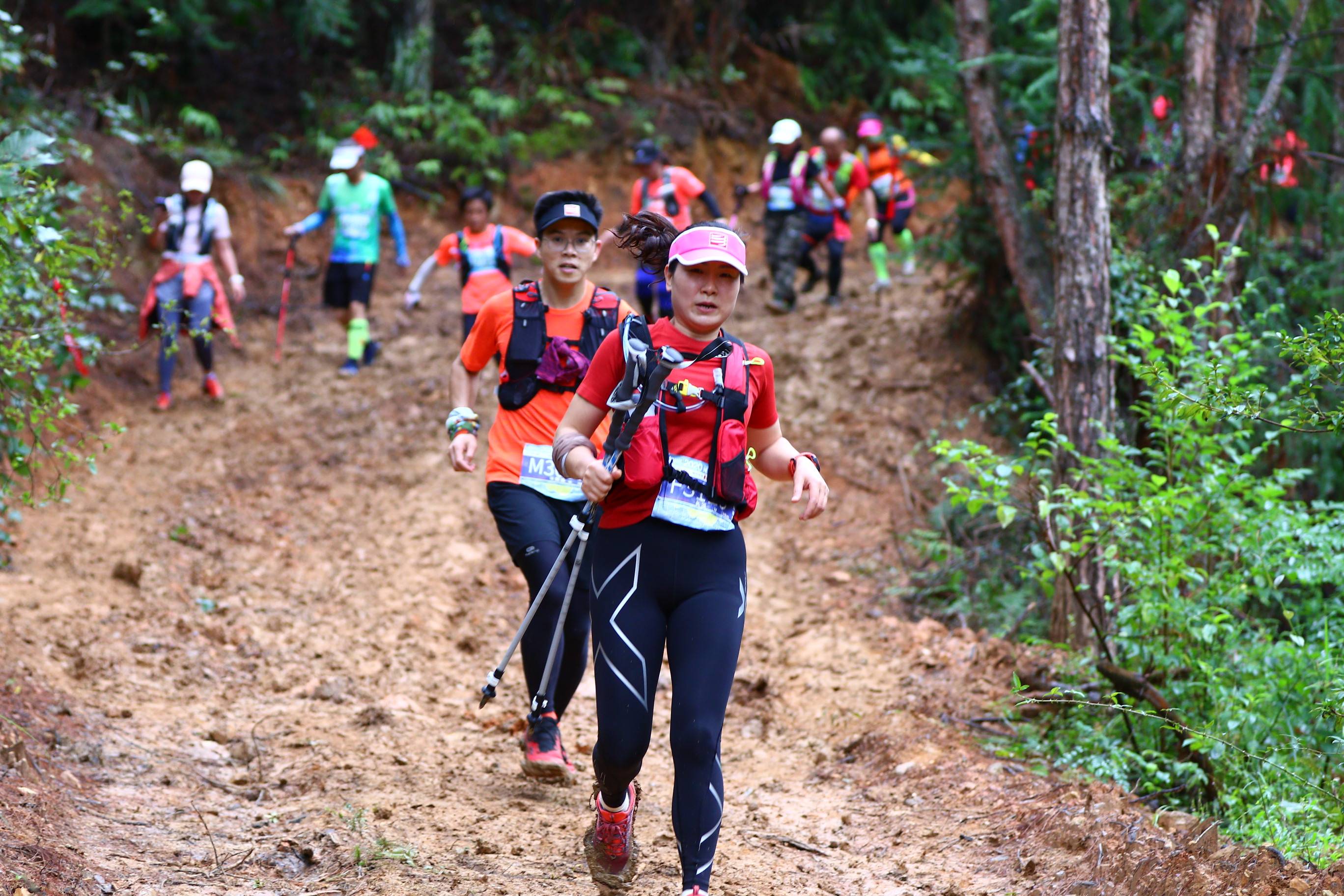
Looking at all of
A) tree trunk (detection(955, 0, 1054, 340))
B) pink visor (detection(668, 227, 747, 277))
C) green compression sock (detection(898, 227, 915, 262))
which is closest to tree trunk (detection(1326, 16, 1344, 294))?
tree trunk (detection(955, 0, 1054, 340))

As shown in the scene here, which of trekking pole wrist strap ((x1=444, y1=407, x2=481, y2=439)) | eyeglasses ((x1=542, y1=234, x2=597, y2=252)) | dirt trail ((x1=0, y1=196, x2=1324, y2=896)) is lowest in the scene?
dirt trail ((x1=0, y1=196, x2=1324, y2=896))

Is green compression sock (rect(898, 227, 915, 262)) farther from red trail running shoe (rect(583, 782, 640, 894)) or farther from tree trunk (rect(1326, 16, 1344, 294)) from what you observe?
red trail running shoe (rect(583, 782, 640, 894))

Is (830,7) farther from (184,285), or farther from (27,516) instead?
(27,516)

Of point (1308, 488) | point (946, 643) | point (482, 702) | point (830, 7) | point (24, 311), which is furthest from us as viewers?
point (830, 7)

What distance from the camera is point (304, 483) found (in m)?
10.9

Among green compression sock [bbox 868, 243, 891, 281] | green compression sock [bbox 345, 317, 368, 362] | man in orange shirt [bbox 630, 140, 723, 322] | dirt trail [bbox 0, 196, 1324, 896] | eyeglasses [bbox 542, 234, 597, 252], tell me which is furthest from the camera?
green compression sock [bbox 868, 243, 891, 281]

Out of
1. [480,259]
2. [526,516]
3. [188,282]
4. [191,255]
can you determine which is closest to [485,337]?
[526,516]

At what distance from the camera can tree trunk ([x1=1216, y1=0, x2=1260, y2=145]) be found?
9094 millimetres

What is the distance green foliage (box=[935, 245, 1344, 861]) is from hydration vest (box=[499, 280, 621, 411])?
5.50ft

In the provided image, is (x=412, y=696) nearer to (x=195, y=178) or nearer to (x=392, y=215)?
(x=195, y=178)

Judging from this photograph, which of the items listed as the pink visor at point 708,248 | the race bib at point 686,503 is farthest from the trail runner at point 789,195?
the race bib at point 686,503

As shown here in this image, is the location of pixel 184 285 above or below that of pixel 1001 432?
above

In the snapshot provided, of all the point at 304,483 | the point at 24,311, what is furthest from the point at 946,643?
the point at 304,483

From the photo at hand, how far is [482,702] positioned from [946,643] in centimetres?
383
